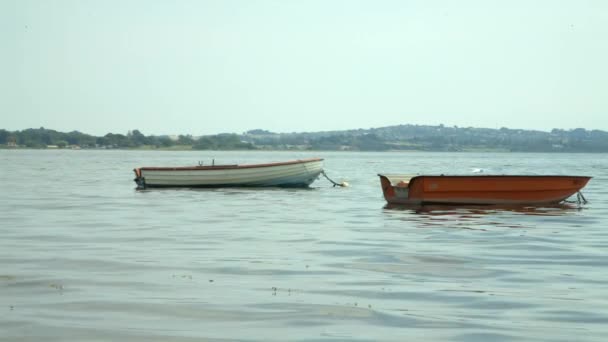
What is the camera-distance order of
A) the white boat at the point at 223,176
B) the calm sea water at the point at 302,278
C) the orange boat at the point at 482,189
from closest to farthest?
1. the calm sea water at the point at 302,278
2. the orange boat at the point at 482,189
3. the white boat at the point at 223,176

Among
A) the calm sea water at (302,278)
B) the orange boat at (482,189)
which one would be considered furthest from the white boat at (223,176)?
the calm sea water at (302,278)

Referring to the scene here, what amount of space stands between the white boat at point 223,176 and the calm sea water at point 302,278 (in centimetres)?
2031

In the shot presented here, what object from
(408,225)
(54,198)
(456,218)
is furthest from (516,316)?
(54,198)

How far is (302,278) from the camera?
1389cm

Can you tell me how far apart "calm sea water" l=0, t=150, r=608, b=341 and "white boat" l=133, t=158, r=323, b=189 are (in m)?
20.3

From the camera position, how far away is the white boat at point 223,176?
48.1 meters

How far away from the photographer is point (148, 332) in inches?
379

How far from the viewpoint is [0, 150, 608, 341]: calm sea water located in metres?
9.93

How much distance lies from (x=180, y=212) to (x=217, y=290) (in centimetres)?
1808

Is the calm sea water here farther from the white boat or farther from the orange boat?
the white boat

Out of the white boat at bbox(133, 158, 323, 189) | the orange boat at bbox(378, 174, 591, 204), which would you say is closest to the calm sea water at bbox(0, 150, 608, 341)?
the orange boat at bbox(378, 174, 591, 204)

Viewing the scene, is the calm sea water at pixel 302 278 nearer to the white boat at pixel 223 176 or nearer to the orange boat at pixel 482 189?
the orange boat at pixel 482 189

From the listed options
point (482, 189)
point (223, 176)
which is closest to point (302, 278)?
point (482, 189)

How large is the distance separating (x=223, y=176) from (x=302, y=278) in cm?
3467
